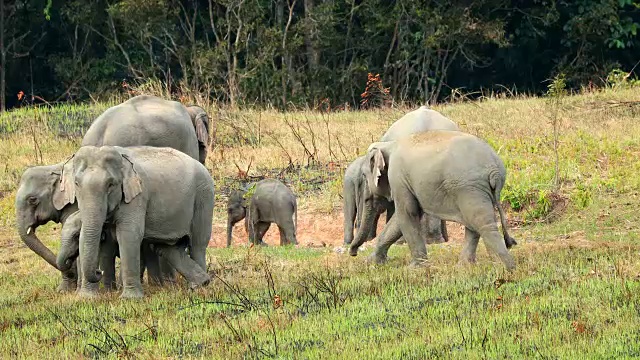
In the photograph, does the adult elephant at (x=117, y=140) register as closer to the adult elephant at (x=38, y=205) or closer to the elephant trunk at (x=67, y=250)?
the adult elephant at (x=38, y=205)

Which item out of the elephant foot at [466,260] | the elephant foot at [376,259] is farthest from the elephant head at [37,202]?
the elephant foot at [466,260]

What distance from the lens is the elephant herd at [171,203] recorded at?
43.0ft

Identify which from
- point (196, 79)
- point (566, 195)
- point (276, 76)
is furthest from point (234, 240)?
point (276, 76)

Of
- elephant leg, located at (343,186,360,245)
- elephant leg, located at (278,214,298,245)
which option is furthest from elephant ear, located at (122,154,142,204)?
elephant leg, located at (278,214,298,245)

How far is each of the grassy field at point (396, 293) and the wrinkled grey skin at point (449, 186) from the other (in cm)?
33

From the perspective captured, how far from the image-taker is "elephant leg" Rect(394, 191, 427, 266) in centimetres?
1428

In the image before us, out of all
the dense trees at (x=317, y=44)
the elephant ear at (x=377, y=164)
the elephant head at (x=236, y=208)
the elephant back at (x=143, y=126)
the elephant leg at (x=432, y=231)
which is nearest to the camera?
the elephant ear at (x=377, y=164)

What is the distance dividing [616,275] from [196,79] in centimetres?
2628

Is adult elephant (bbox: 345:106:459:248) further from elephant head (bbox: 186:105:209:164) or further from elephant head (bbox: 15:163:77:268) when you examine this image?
Result: elephant head (bbox: 15:163:77:268)

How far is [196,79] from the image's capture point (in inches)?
1471

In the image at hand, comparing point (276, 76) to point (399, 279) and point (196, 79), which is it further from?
point (399, 279)

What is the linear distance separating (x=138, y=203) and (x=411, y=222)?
3038 mm

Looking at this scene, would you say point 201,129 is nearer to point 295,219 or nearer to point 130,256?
point 295,219

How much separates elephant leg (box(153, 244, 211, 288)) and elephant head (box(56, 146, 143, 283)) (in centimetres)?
105
